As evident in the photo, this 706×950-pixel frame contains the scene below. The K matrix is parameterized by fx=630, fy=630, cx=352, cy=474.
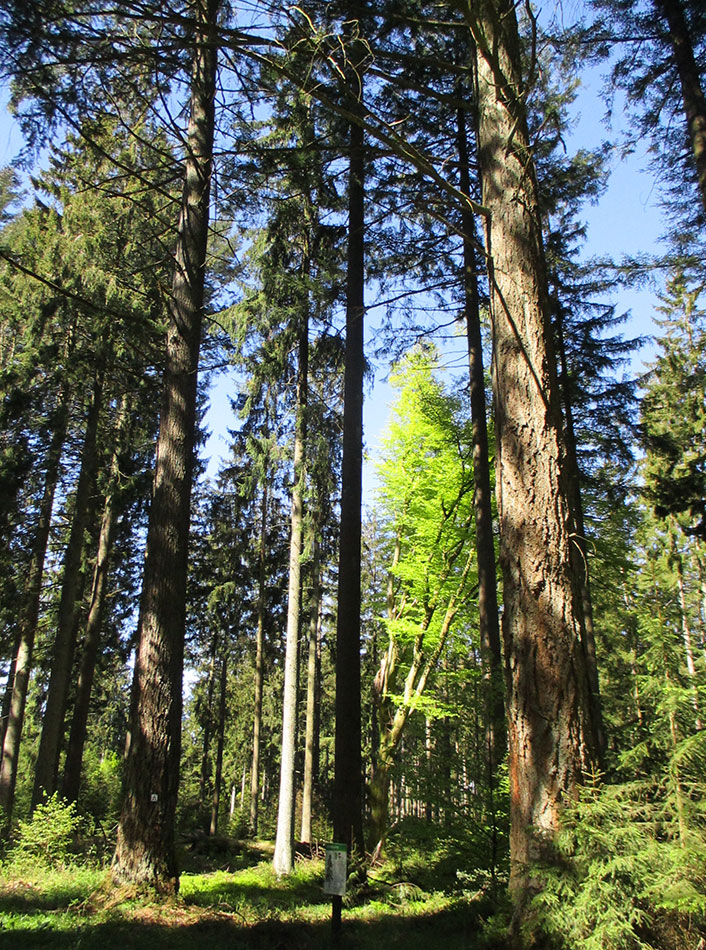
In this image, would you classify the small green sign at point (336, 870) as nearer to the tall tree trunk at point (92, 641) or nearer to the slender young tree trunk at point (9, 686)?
the tall tree trunk at point (92, 641)

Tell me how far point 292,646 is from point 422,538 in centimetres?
394

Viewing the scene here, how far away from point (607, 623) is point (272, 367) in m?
17.6

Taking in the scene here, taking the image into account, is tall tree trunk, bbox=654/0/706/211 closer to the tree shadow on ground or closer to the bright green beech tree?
the bright green beech tree

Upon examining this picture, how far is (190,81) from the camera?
845cm

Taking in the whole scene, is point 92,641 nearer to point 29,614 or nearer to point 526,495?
point 29,614

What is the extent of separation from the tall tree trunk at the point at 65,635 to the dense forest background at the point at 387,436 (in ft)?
0.26

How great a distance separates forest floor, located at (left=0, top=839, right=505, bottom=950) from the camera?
513 cm

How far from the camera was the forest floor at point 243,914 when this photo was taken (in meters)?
5.13

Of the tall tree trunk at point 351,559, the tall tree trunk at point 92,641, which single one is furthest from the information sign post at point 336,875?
the tall tree trunk at point 92,641

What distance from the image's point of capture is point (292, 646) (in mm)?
13250

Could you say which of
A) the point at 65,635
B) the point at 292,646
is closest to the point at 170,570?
the point at 292,646

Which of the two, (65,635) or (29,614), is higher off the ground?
(29,614)

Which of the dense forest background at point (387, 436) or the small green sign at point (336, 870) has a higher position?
the dense forest background at point (387, 436)

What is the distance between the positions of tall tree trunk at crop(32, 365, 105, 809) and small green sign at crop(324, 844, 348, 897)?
8.93 metres
